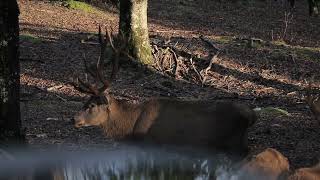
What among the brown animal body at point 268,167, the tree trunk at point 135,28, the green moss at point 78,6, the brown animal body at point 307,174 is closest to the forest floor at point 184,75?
the green moss at point 78,6

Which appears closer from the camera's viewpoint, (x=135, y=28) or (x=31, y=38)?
(x=135, y=28)

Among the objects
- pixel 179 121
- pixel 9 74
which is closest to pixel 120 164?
pixel 179 121

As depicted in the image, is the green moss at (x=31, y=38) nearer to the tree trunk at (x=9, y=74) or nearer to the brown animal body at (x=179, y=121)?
the brown animal body at (x=179, y=121)

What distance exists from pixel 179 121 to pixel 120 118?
3.52ft

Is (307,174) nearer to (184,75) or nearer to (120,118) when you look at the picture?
(120,118)

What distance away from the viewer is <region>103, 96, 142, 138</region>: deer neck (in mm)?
10070

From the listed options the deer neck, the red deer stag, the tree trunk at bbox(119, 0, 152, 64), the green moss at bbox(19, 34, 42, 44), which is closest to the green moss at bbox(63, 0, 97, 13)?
the green moss at bbox(19, 34, 42, 44)

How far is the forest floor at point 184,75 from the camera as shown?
10.7 meters

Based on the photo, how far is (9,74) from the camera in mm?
8445

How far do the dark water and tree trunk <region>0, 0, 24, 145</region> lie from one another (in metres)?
0.36

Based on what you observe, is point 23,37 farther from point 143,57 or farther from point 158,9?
point 158,9

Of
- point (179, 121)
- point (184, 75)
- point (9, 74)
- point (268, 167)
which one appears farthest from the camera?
point (184, 75)

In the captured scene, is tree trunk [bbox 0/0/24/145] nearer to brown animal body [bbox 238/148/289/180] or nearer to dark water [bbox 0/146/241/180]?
dark water [bbox 0/146/241/180]

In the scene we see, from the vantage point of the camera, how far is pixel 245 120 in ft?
31.2
